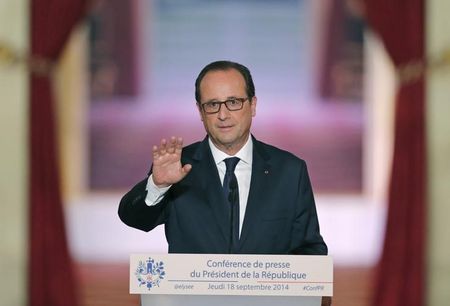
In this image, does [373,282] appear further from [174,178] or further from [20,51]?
[174,178]

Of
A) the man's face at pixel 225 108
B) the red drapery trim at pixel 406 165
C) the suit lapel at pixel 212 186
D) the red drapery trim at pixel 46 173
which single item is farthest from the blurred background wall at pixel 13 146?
the man's face at pixel 225 108

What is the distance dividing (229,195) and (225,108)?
0.21 m

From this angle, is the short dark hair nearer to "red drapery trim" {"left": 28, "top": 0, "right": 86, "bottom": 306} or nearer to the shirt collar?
the shirt collar

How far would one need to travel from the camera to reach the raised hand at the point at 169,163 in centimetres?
187

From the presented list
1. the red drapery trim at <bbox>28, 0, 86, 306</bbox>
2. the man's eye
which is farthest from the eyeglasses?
the red drapery trim at <bbox>28, 0, 86, 306</bbox>

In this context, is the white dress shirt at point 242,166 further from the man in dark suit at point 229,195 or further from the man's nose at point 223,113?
the man's nose at point 223,113

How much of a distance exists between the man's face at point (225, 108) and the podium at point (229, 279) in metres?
0.29

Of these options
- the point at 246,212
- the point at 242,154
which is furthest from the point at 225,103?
the point at 246,212

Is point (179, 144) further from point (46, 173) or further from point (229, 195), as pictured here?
point (46, 173)

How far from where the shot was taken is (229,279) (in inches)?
73.5

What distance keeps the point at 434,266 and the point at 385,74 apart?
171 inches

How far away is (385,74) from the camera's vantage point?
8.71 m

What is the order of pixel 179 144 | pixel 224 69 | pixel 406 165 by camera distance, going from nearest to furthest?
pixel 179 144, pixel 224 69, pixel 406 165

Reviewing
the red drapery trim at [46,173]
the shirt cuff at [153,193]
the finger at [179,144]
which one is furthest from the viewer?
the red drapery trim at [46,173]
